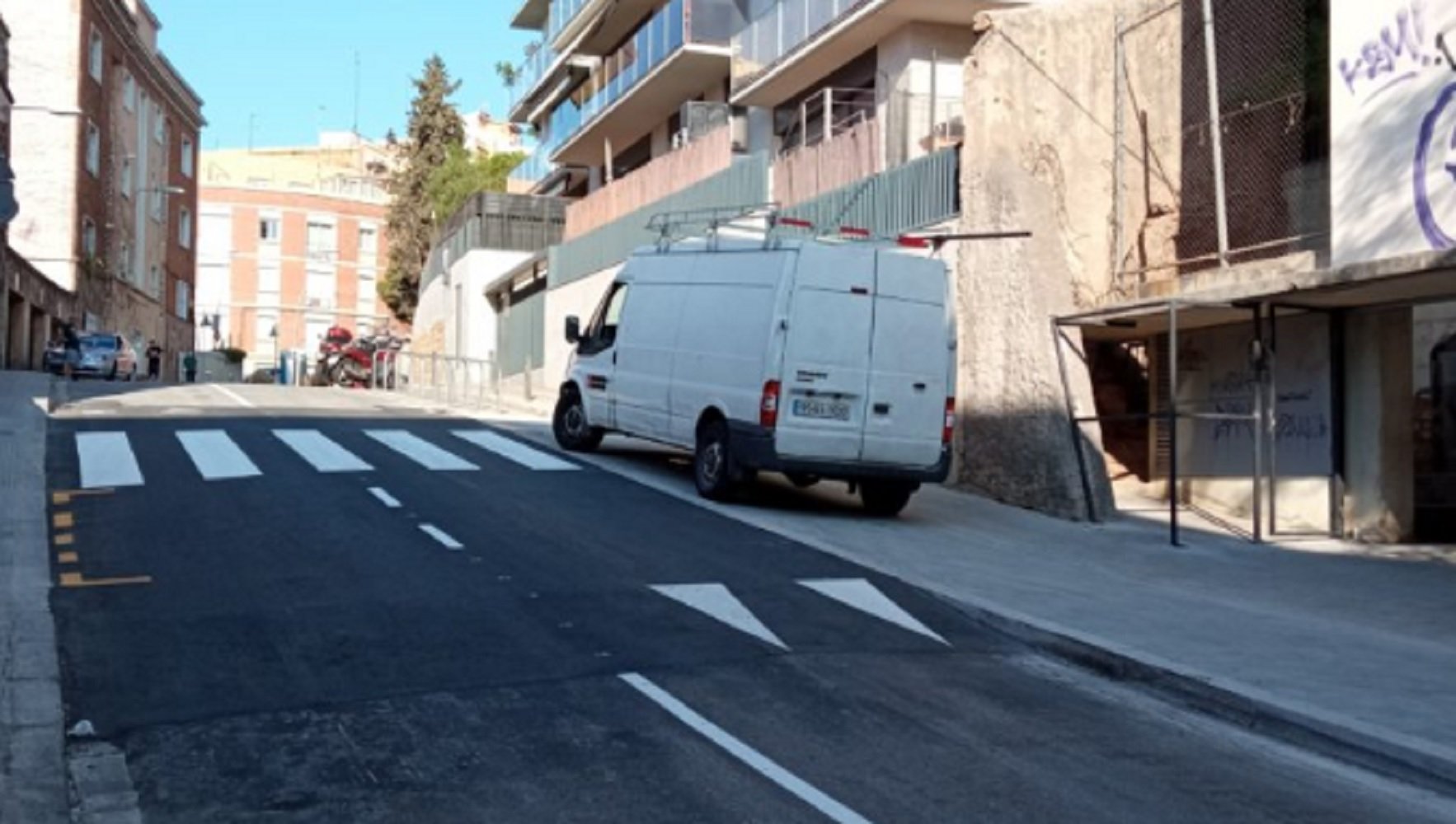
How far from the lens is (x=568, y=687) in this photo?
7512mm

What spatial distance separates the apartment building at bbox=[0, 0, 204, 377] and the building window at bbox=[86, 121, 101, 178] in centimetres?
6

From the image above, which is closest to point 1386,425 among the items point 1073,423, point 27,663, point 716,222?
point 1073,423

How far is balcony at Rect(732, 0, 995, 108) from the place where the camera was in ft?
77.6

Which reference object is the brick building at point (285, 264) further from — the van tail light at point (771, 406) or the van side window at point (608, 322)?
the van tail light at point (771, 406)

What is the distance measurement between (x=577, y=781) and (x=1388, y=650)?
6126mm

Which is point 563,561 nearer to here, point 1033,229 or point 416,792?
point 416,792

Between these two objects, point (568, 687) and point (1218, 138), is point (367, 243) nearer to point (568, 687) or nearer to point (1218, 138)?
point (1218, 138)

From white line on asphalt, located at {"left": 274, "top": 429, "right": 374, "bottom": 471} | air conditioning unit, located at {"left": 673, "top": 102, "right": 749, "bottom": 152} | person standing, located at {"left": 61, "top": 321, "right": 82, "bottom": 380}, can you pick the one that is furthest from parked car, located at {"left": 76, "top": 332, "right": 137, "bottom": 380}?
white line on asphalt, located at {"left": 274, "top": 429, "right": 374, "bottom": 471}

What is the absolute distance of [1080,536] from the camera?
1530 cm

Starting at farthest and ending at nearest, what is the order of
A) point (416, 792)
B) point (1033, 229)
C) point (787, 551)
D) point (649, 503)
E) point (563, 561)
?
point (1033, 229)
point (649, 503)
point (787, 551)
point (563, 561)
point (416, 792)

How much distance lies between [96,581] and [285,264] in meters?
82.4

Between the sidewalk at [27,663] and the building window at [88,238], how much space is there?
39.8 meters

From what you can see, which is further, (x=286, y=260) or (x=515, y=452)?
(x=286, y=260)

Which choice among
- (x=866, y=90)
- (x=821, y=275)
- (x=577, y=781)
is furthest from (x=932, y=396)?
(x=866, y=90)
